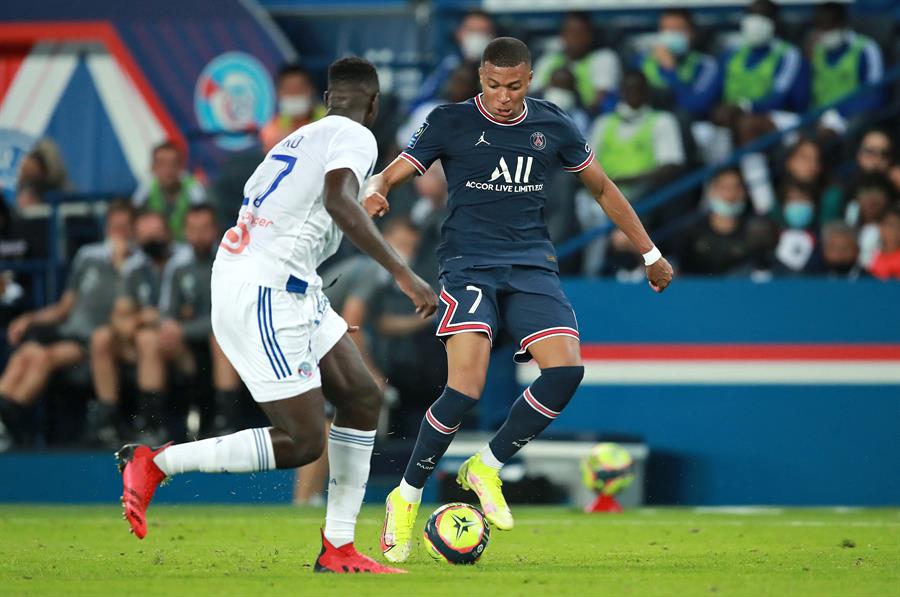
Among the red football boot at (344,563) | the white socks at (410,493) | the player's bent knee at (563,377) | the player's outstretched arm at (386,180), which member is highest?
the player's outstretched arm at (386,180)

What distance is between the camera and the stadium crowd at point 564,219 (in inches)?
497

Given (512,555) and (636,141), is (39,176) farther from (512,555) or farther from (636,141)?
(512,555)

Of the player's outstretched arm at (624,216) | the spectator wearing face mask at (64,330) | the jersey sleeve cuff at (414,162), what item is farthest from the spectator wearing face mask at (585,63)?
the jersey sleeve cuff at (414,162)

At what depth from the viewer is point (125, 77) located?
1702 centimetres

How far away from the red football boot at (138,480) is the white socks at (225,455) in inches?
1.5

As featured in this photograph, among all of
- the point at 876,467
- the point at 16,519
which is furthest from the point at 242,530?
the point at 876,467

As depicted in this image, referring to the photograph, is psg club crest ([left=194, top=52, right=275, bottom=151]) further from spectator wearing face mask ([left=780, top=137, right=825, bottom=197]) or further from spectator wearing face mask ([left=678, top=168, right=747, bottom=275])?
spectator wearing face mask ([left=780, top=137, right=825, bottom=197])

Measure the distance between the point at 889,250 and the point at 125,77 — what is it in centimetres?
853

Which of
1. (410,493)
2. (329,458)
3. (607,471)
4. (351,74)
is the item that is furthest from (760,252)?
(329,458)

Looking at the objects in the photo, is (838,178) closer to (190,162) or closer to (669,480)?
(669,480)

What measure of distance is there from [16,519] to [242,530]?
1.89m

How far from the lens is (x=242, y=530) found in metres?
9.69

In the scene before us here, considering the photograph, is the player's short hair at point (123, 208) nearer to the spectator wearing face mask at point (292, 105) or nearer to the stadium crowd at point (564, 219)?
the stadium crowd at point (564, 219)

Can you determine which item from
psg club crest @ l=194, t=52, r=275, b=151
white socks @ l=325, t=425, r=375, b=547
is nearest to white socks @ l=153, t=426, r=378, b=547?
white socks @ l=325, t=425, r=375, b=547
